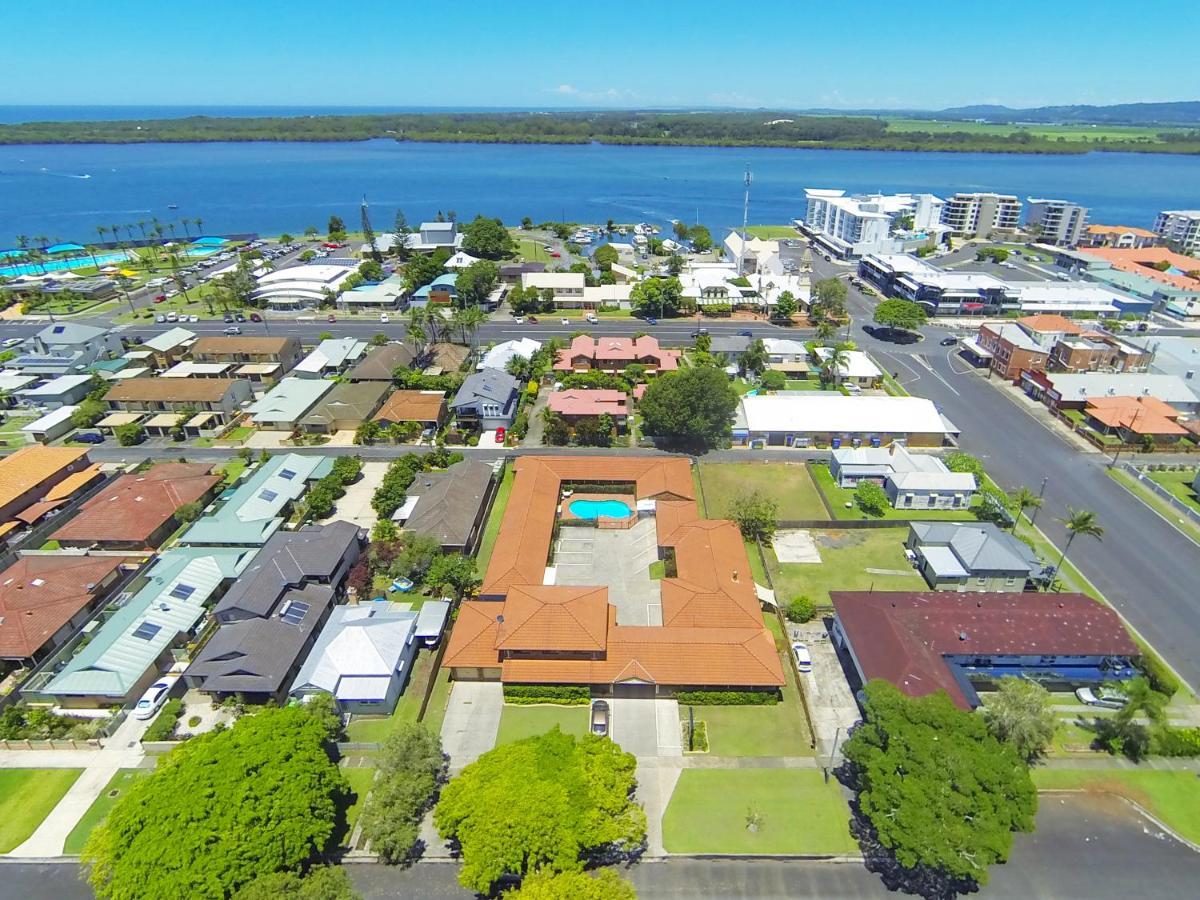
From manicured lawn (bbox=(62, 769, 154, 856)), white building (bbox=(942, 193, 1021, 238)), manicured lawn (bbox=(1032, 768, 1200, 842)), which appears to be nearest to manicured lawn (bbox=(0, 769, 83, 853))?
manicured lawn (bbox=(62, 769, 154, 856))

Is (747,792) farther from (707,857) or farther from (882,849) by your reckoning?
(882,849)

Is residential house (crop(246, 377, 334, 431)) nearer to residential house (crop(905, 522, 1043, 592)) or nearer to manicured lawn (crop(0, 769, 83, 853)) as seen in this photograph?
manicured lawn (crop(0, 769, 83, 853))

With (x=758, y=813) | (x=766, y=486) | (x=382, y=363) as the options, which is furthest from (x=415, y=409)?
(x=758, y=813)

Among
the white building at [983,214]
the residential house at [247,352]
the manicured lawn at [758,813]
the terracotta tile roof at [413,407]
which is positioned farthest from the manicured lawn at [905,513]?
the white building at [983,214]

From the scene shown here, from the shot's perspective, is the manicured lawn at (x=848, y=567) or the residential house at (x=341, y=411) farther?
the residential house at (x=341, y=411)

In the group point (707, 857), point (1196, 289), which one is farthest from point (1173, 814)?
point (1196, 289)

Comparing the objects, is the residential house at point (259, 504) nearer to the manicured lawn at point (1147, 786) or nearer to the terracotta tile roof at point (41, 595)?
the terracotta tile roof at point (41, 595)

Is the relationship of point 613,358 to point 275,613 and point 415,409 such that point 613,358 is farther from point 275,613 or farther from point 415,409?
point 275,613
